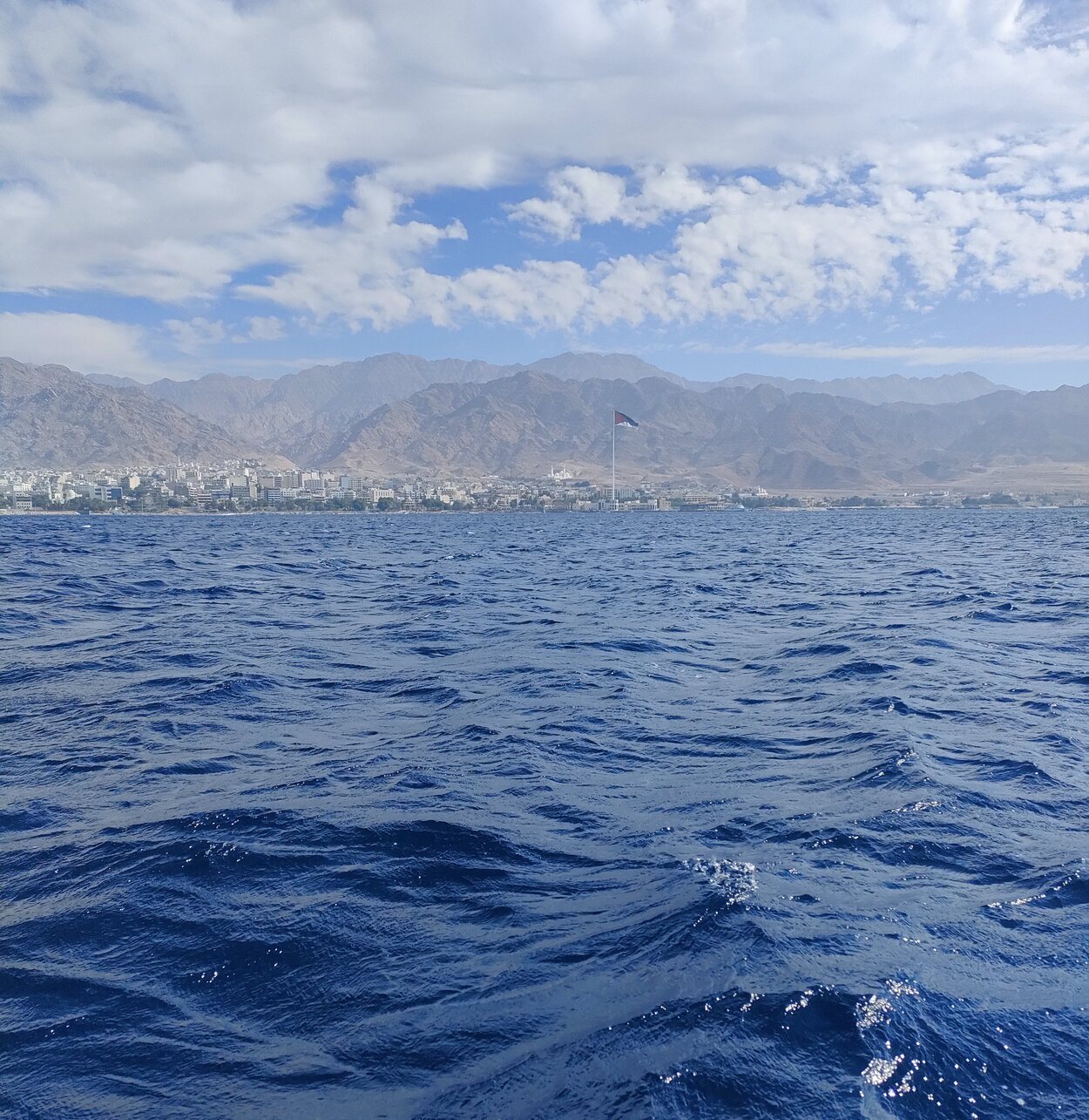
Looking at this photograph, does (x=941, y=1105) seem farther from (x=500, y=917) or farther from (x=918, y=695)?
(x=918, y=695)

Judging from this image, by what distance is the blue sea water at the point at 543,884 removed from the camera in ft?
19.4

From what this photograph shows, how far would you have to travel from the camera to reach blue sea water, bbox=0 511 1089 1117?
5.91 meters

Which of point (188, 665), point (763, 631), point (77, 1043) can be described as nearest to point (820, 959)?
point (77, 1043)

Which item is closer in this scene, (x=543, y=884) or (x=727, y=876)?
(x=543, y=884)

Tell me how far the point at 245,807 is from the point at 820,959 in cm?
668

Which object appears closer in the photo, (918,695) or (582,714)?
(582,714)

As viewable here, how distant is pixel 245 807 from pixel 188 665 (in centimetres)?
983

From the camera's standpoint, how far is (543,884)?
861 centimetres

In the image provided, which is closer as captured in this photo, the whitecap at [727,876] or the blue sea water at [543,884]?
the blue sea water at [543,884]

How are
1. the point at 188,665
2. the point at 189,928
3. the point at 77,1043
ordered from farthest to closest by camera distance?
the point at 188,665 < the point at 189,928 < the point at 77,1043

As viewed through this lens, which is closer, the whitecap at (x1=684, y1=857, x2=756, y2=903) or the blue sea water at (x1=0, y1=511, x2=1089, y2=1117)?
the blue sea water at (x1=0, y1=511, x2=1089, y2=1117)

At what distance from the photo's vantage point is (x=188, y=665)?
1939 cm

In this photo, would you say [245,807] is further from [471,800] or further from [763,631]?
[763,631]

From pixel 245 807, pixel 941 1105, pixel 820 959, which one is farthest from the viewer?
pixel 245 807
